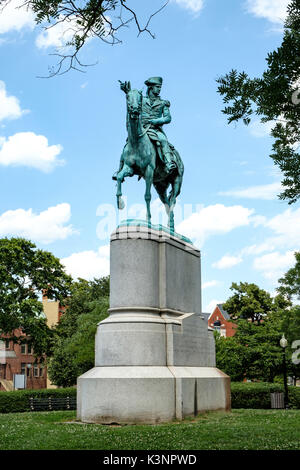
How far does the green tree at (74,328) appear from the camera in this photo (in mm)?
42725

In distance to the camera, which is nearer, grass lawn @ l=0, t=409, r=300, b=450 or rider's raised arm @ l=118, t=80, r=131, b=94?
grass lawn @ l=0, t=409, r=300, b=450

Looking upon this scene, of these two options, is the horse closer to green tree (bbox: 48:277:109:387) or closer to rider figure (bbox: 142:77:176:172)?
rider figure (bbox: 142:77:176:172)

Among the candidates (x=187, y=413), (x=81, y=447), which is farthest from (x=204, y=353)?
(x=81, y=447)

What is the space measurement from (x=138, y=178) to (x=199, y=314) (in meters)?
5.13

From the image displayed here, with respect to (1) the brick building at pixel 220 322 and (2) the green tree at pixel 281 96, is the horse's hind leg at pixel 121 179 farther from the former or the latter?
(1) the brick building at pixel 220 322

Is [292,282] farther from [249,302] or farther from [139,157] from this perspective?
[139,157]

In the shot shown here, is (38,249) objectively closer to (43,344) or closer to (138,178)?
(43,344)

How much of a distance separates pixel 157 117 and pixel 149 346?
8.14 meters

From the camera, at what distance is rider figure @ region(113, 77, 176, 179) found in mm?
17844

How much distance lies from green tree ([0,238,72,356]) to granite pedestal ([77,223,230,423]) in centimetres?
2791

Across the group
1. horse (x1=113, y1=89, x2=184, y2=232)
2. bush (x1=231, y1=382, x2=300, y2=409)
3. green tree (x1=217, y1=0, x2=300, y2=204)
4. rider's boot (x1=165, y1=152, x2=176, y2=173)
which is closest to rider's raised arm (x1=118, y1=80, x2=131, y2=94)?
horse (x1=113, y1=89, x2=184, y2=232)

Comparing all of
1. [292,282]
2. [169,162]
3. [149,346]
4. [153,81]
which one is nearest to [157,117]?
[153,81]

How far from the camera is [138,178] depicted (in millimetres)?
17688

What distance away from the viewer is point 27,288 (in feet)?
148
